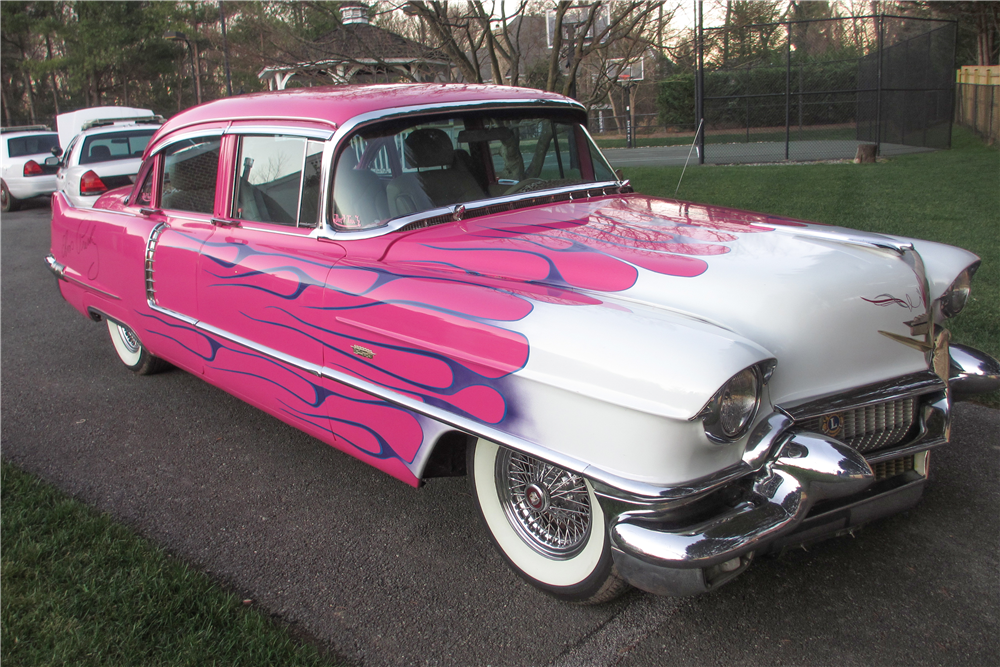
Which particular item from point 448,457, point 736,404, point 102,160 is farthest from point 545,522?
point 102,160

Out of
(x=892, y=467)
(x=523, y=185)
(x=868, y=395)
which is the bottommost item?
(x=892, y=467)

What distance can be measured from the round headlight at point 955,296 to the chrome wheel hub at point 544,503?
1602mm

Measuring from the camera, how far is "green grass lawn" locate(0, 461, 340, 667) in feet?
7.54

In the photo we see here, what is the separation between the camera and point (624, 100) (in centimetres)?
3303

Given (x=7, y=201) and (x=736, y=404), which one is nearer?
(x=736, y=404)

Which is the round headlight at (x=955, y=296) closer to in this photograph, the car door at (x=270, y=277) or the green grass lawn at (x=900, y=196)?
the green grass lawn at (x=900, y=196)

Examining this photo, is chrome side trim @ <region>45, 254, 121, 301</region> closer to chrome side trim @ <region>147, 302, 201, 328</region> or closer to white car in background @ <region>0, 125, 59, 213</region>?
chrome side trim @ <region>147, 302, 201, 328</region>

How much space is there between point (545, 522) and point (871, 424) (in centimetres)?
111

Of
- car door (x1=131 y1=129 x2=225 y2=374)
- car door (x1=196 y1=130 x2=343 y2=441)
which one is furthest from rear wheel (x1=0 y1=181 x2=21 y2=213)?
car door (x1=196 y1=130 x2=343 y2=441)

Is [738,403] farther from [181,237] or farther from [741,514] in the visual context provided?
[181,237]

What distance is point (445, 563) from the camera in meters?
2.78

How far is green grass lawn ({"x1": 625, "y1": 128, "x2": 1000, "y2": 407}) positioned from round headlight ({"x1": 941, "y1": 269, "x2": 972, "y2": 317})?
1427mm

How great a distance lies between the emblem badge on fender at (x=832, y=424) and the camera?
2311 millimetres

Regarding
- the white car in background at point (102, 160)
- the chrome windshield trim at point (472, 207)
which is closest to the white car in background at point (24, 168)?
the white car in background at point (102, 160)
